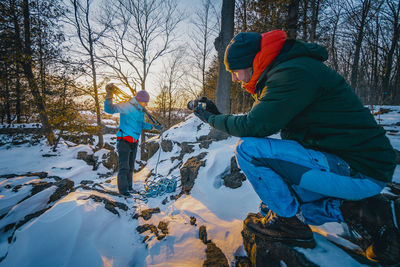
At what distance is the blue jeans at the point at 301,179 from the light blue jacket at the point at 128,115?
2.72m

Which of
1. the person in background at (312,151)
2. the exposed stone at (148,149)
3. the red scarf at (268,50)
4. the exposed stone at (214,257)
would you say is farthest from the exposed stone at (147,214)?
the exposed stone at (148,149)

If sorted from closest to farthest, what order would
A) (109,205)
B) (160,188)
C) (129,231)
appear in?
(129,231)
(109,205)
(160,188)

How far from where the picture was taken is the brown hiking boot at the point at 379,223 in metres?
0.98

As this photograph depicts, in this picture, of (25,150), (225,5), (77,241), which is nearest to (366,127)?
(77,241)

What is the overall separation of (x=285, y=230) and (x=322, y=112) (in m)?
0.96

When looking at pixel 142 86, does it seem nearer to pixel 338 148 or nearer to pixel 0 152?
pixel 0 152

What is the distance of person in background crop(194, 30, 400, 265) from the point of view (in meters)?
0.99

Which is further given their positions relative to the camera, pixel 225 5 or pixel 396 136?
pixel 225 5

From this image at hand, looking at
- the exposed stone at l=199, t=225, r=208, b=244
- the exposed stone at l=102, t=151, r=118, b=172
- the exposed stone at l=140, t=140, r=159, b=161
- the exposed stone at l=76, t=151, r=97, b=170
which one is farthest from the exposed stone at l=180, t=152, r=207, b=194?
the exposed stone at l=76, t=151, r=97, b=170

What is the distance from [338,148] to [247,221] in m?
0.98

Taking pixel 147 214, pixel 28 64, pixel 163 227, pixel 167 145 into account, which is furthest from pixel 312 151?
pixel 28 64

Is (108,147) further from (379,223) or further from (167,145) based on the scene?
(379,223)

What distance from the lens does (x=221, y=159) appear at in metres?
3.18

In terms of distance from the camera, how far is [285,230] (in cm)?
123
